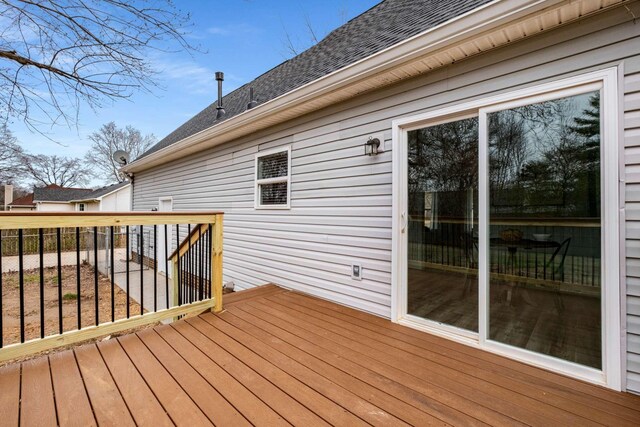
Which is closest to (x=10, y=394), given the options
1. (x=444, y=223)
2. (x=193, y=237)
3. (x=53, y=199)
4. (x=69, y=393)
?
(x=69, y=393)

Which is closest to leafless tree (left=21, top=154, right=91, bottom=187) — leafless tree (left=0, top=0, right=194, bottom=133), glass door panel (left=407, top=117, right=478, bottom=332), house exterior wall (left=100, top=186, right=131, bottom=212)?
house exterior wall (left=100, top=186, right=131, bottom=212)

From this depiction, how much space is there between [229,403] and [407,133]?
2.64 meters

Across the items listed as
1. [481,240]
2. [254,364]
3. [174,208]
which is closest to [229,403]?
[254,364]

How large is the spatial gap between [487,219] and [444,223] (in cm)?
37

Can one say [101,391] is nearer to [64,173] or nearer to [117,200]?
[117,200]

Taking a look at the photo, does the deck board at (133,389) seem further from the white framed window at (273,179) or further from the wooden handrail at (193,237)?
the white framed window at (273,179)

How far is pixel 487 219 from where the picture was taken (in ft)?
7.84

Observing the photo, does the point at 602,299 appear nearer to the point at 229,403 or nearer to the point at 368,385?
the point at 368,385

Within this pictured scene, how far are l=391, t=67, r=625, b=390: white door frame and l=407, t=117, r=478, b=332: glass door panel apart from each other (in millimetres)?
67

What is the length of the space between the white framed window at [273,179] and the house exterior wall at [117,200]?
680 inches

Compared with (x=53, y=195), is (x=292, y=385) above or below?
below

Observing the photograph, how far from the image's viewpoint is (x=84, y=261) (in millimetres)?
11703

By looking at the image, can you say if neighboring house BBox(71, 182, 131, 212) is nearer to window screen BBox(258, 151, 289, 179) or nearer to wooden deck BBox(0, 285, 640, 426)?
window screen BBox(258, 151, 289, 179)

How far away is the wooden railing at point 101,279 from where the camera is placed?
7.00 feet
